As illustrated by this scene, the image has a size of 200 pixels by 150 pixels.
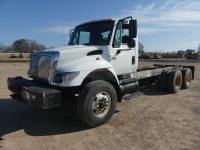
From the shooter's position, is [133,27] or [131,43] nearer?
[133,27]

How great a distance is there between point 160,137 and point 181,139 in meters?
0.41

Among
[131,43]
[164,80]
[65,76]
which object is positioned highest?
[131,43]

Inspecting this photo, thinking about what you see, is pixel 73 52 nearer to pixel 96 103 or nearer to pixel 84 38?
pixel 96 103

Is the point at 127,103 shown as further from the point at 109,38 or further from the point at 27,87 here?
the point at 27,87

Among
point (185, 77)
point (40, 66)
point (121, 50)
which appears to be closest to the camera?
point (40, 66)

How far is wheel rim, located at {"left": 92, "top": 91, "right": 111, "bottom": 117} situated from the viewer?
571 cm

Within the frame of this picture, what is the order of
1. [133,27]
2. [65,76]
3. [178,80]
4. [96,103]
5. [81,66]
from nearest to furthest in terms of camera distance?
[65,76]
[81,66]
[96,103]
[133,27]
[178,80]

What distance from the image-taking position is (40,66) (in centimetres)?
600

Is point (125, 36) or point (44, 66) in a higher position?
point (125, 36)

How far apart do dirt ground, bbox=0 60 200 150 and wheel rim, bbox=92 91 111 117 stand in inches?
13.7

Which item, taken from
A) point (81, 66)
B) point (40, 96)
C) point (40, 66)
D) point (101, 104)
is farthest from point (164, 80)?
point (40, 96)

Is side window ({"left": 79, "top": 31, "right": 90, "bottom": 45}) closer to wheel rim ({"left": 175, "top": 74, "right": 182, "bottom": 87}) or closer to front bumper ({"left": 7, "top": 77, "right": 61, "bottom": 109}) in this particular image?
front bumper ({"left": 7, "top": 77, "right": 61, "bottom": 109})

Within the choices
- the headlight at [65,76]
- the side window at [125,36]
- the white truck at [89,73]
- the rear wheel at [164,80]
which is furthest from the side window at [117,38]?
the rear wheel at [164,80]

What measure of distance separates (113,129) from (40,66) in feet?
7.56
